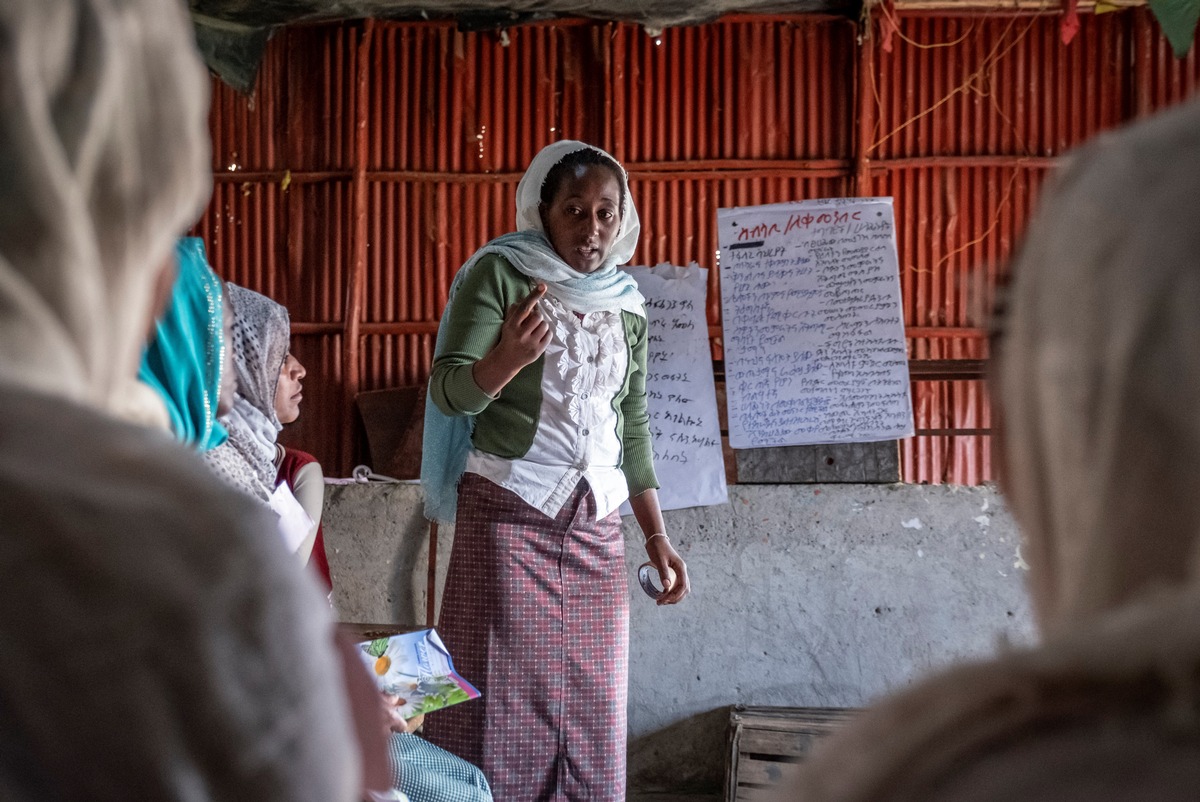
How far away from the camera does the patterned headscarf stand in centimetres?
207

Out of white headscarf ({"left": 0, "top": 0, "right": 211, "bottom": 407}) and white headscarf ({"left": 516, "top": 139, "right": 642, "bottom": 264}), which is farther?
white headscarf ({"left": 516, "top": 139, "right": 642, "bottom": 264})

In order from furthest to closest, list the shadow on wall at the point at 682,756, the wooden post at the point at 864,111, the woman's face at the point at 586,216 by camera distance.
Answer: the wooden post at the point at 864,111 → the shadow on wall at the point at 682,756 → the woman's face at the point at 586,216

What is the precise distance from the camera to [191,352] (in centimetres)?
155

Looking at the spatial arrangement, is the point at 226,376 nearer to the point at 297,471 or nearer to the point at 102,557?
the point at 297,471

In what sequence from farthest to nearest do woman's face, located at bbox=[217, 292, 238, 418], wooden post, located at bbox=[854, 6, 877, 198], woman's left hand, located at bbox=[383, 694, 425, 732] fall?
1. wooden post, located at bbox=[854, 6, 877, 198]
2. woman's left hand, located at bbox=[383, 694, 425, 732]
3. woman's face, located at bbox=[217, 292, 238, 418]

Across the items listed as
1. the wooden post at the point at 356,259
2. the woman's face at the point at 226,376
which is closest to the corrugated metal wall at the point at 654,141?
the wooden post at the point at 356,259

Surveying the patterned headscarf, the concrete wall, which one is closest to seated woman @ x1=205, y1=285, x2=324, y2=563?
the patterned headscarf

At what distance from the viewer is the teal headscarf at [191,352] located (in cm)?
152

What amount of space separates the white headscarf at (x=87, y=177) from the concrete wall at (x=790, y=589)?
3362 millimetres

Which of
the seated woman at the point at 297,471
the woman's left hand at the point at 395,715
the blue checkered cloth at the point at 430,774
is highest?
the seated woman at the point at 297,471

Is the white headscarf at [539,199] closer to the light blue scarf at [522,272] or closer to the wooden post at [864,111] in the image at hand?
the light blue scarf at [522,272]

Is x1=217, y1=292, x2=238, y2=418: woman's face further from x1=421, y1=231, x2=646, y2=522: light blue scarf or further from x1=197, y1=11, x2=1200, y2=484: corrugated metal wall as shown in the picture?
x1=197, y1=11, x2=1200, y2=484: corrugated metal wall

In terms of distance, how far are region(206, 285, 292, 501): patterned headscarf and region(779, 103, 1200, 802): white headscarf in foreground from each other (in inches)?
64.4

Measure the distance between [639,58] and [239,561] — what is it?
6552mm
